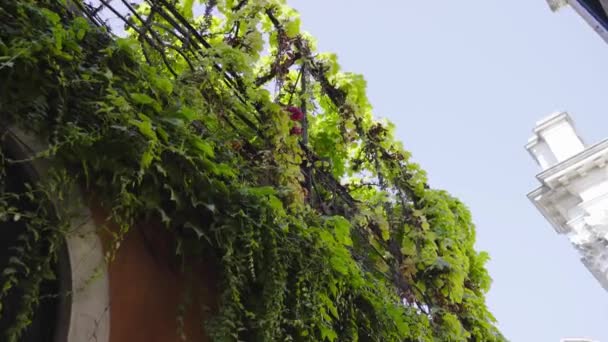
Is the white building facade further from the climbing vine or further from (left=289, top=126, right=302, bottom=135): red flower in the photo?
(left=289, top=126, right=302, bottom=135): red flower

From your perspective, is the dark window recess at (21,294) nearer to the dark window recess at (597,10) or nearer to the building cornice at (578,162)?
the dark window recess at (597,10)

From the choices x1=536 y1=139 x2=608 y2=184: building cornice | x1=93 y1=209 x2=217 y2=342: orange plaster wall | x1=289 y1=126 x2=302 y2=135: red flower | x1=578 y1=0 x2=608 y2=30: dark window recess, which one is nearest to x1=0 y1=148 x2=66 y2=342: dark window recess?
x1=93 y1=209 x2=217 y2=342: orange plaster wall

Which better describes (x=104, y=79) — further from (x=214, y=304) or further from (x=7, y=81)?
(x=214, y=304)

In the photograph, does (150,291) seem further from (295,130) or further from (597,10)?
(597,10)

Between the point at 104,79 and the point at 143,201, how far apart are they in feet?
1.70

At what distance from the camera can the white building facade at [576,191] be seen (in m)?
11.9

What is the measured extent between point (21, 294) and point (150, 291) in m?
0.49

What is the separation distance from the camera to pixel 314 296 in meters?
2.77

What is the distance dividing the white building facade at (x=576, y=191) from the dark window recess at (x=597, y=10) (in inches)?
261

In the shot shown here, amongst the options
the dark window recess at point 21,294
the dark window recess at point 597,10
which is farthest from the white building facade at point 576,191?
the dark window recess at point 21,294

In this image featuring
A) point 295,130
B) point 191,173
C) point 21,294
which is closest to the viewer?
point 21,294

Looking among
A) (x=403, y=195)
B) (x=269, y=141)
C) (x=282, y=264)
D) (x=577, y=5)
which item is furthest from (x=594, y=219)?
(x=282, y=264)

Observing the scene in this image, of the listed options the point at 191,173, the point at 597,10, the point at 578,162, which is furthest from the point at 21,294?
the point at 578,162

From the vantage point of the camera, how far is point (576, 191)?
42.8 ft
